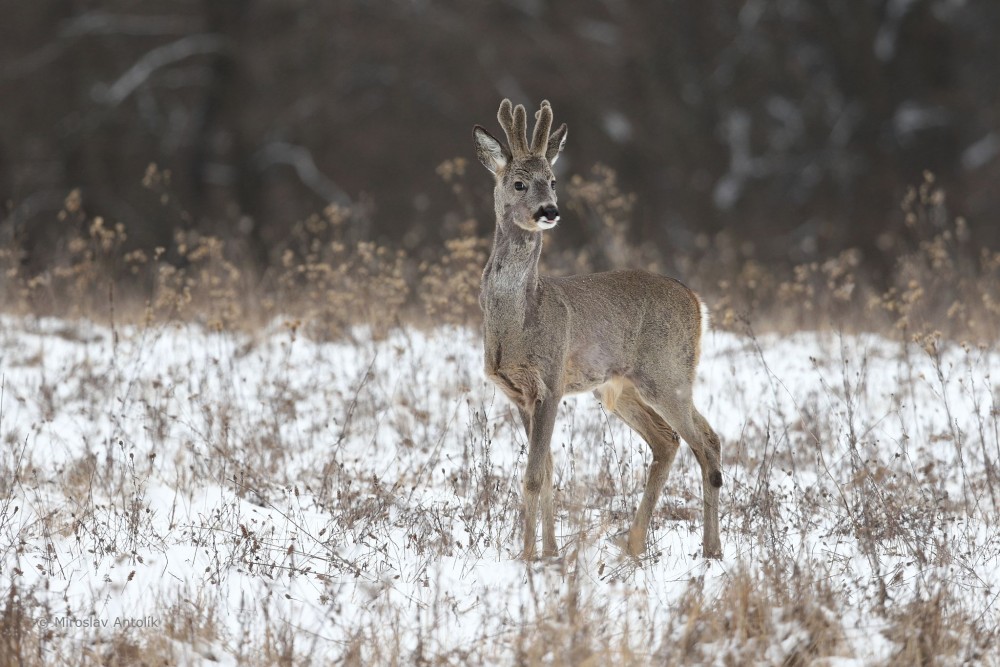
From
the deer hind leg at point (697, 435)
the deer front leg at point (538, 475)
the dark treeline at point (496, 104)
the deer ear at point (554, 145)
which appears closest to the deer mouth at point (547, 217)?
the deer ear at point (554, 145)

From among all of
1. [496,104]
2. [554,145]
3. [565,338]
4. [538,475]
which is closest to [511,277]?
[565,338]

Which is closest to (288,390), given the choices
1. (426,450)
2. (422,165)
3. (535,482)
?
(426,450)

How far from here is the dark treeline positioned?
1938cm

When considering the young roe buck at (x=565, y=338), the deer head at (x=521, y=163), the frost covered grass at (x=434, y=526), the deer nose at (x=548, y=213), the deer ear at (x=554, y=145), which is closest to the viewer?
the frost covered grass at (x=434, y=526)

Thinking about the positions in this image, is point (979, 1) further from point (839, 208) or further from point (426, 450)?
point (426, 450)

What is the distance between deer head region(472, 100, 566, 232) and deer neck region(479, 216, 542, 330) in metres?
0.07

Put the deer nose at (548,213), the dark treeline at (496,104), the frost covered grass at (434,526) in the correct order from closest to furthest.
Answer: the frost covered grass at (434,526) < the deer nose at (548,213) < the dark treeline at (496,104)

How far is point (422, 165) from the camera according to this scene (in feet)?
64.8

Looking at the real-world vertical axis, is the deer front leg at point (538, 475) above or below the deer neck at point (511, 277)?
below

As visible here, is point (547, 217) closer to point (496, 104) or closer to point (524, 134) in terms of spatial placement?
point (524, 134)

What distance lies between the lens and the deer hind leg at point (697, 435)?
5.74m

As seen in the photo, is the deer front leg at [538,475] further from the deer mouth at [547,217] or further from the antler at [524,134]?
the antler at [524,134]

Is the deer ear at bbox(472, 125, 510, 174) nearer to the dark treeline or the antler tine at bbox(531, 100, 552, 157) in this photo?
the antler tine at bbox(531, 100, 552, 157)
